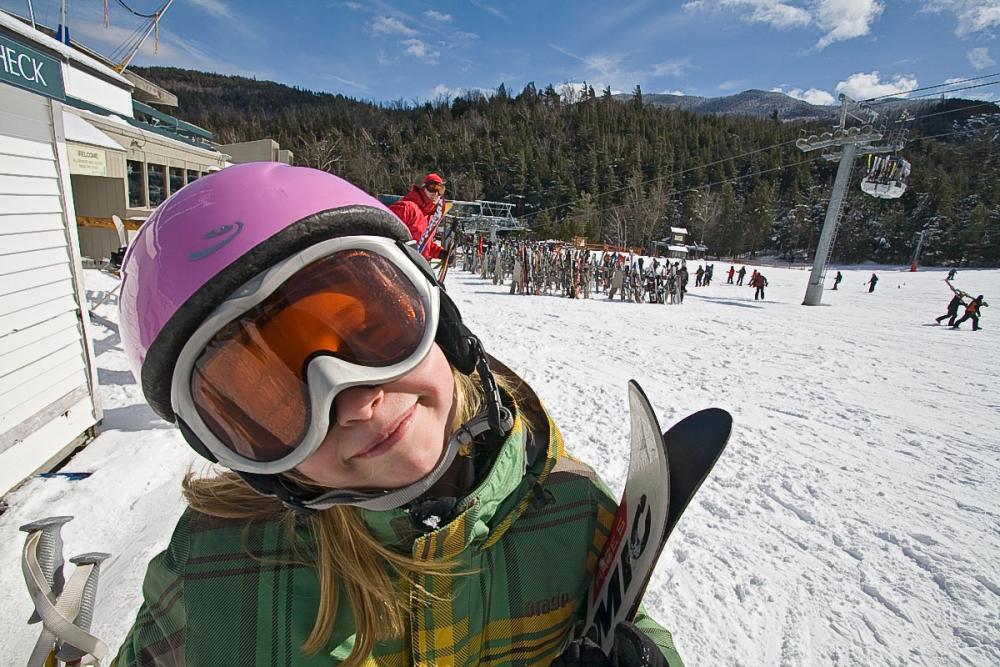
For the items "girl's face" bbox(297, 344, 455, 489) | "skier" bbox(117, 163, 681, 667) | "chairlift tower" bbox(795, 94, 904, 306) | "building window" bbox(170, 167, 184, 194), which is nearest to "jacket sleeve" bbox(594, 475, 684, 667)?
"skier" bbox(117, 163, 681, 667)

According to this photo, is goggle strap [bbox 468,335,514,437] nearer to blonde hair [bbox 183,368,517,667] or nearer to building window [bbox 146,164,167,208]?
blonde hair [bbox 183,368,517,667]

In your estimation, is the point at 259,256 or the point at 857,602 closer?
the point at 259,256

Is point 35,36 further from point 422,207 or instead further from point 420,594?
point 420,594

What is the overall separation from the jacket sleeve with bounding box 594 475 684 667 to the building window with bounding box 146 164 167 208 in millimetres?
24182

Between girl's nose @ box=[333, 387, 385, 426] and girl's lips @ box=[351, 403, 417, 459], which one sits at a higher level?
girl's nose @ box=[333, 387, 385, 426]

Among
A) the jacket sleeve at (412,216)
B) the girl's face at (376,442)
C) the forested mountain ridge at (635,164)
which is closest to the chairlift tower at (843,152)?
the forested mountain ridge at (635,164)

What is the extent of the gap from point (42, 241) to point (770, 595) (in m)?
6.07

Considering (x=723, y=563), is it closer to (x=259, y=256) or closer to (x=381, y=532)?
(x=381, y=532)

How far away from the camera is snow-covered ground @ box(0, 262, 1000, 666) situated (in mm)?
2514

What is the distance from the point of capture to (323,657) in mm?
981

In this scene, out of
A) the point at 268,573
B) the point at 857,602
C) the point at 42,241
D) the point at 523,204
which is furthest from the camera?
the point at 523,204

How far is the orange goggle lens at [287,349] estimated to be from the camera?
93 centimetres

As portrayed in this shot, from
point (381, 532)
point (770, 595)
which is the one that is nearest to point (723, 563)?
point (770, 595)

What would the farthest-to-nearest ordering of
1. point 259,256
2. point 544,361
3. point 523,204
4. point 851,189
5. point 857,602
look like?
point 523,204 → point 851,189 → point 544,361 → point 857,602 → point 259,256
